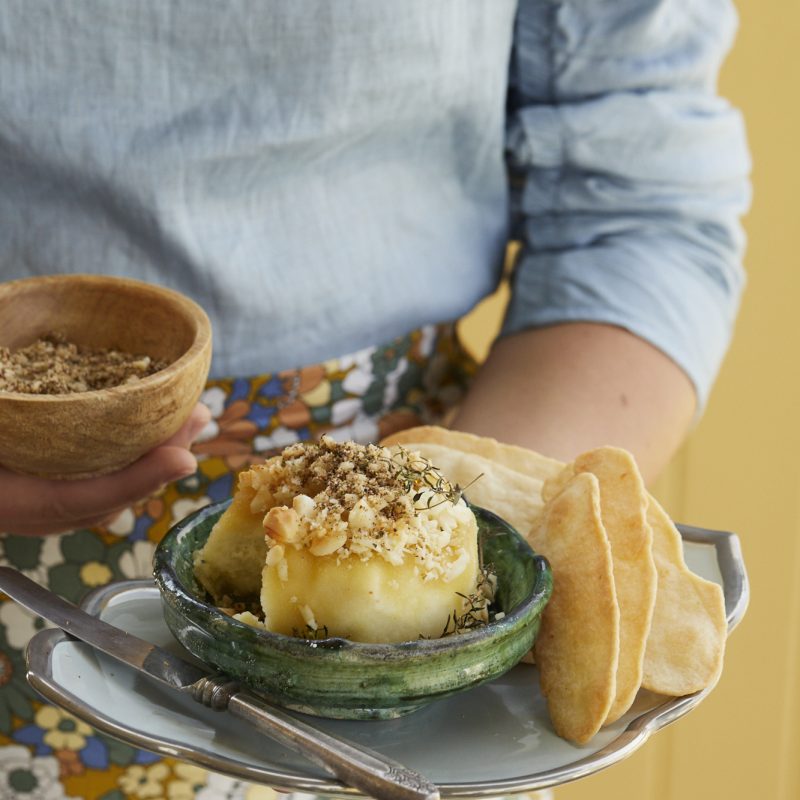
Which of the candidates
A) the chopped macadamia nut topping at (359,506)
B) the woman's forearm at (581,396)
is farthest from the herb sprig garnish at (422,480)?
the woman's forearm at (581,396)

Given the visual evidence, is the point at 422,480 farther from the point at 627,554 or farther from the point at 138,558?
the point at 138,558

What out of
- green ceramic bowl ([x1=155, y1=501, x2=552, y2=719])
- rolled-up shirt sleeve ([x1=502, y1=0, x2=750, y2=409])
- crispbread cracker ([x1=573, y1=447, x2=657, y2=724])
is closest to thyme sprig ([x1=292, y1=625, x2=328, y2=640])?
green ceramic bowl ([x1=155, y1=501, x2=552, y2=719])

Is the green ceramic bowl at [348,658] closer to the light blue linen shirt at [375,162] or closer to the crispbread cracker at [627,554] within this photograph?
the crispbread cracker at [627,554]

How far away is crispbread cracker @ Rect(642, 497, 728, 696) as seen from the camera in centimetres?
53

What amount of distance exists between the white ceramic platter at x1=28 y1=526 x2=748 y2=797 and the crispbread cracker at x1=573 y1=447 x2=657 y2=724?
2 cm

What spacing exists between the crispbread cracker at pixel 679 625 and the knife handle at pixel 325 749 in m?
0.14

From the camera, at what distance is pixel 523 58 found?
948 millimetres

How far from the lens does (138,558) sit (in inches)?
33.5

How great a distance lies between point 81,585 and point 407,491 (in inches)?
16.3

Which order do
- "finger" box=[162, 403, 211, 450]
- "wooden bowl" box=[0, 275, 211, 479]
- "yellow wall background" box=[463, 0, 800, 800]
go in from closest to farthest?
"wooden bowl" box=[0, 275, 211, 479] → "finger" box=[162, 403, 211, 450] → "yellow wall background" box=[463, 0, 800, 800]

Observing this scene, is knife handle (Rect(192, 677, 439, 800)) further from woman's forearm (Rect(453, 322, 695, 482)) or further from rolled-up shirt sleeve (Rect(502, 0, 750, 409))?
rolled-up shirt sleeve (Rect(502, 0, 750, 409))

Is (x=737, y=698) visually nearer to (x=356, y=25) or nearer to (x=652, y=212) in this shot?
(x=652, y=212)

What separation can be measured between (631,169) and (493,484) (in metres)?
0.41

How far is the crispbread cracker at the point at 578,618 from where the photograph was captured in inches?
19.5
